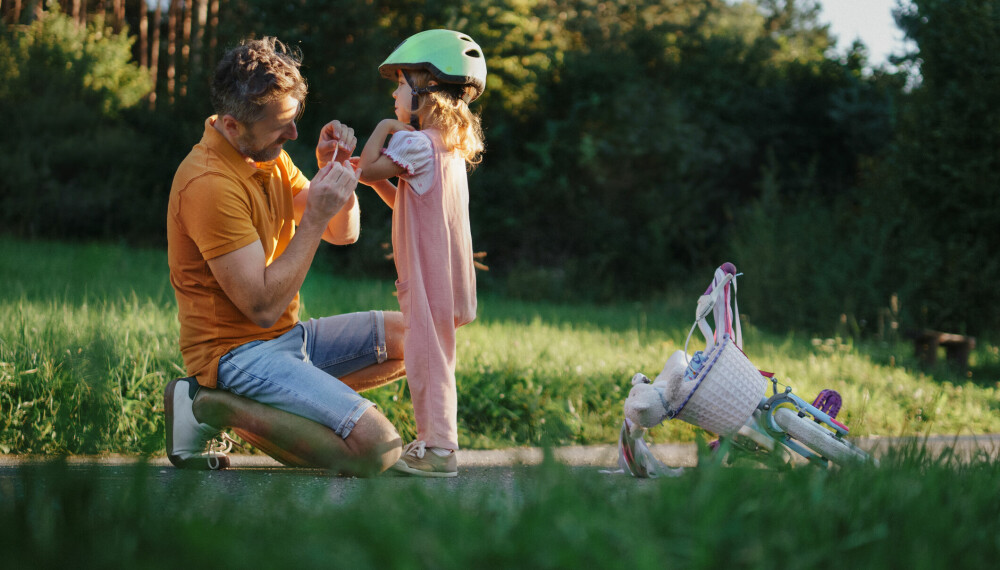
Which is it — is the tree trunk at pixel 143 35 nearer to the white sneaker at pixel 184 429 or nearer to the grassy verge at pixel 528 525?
the white sneaker at pixel 184 429

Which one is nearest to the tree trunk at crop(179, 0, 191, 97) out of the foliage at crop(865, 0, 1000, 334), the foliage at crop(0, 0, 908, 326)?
the foliage at crop(0, 0, 908, 326)

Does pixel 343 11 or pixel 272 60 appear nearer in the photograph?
pixel 272 60

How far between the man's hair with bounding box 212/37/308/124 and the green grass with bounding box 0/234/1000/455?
1005mm

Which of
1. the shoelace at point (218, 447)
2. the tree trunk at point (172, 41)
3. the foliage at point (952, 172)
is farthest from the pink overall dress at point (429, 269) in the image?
the tree trunk at point (172, 41)

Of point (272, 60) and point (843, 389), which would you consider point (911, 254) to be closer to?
point (843, 389)

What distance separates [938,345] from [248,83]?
7.09 metres

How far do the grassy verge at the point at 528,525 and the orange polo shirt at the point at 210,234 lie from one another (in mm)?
1268

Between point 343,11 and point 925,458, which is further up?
point 343,11

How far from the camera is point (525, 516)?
1.79 m

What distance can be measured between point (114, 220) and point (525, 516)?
1595 centimetres

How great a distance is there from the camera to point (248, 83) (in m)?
3.40

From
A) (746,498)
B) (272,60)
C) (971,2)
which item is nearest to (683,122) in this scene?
(971,2)

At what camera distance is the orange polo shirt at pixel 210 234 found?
10.8ft

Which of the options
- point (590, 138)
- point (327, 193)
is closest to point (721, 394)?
point (327, 193)
